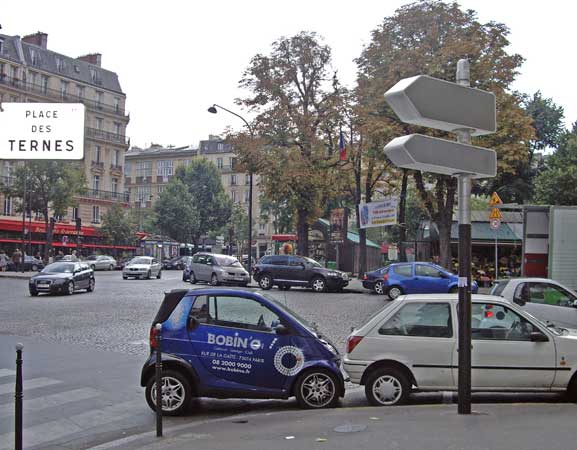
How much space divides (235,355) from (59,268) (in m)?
22.6

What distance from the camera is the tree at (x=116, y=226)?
223 ft

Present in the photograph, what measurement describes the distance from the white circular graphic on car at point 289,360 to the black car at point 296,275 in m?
22.1

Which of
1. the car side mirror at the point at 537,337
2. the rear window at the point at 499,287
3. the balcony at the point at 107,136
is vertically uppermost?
the balcony at the point at 107,136

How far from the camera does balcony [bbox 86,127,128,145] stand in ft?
241

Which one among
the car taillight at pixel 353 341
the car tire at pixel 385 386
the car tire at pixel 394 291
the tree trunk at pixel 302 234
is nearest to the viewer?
the car tire at pixel 385 386

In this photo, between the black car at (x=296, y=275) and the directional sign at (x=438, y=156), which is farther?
the black car at (x=296, y=275)

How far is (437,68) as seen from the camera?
27.0m

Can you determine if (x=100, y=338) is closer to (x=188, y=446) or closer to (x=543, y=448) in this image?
(x=188, y=446)

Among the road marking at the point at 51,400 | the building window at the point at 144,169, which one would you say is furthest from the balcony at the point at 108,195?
the road marking at the point at 51,400

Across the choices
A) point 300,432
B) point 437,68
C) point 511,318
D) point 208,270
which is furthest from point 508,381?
point 208,270

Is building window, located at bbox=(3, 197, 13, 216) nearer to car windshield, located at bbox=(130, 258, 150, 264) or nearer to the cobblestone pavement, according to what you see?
car windshield, located at bbox=(130, 258, 150, 264)

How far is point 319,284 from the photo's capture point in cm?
3069

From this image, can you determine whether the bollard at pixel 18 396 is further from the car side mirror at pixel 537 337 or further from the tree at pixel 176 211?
the tree at pixel 176 211

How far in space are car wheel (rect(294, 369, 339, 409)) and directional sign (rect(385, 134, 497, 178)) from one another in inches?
117
